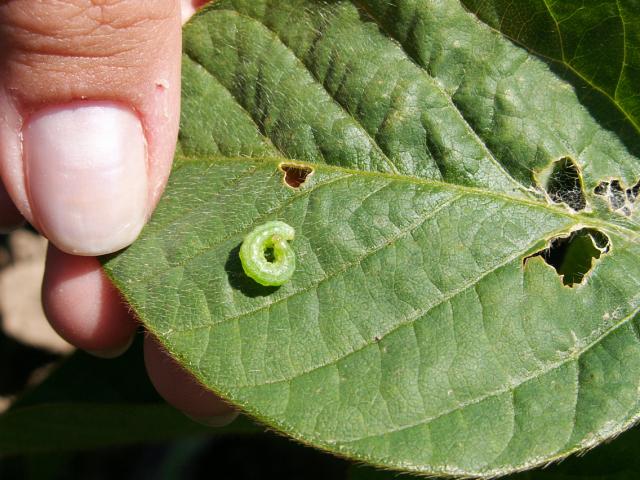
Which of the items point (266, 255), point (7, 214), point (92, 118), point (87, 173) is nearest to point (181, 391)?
point (266, 255)

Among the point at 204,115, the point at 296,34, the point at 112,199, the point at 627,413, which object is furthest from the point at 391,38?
the point at 627,413

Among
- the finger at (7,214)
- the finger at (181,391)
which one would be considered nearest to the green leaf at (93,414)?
the finger at (181,391)

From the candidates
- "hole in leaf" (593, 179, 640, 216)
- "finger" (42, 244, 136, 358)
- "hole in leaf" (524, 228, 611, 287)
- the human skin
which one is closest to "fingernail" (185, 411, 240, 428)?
"finger" (42, 244, 136, 358)

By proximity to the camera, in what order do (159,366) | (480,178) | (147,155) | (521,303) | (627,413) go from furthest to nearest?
1. (159,366)
2. (147,155)
3. (480,178)
4. (521,303)
5. (627,413)

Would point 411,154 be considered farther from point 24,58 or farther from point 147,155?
point 24,58

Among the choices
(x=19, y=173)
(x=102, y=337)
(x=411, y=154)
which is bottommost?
(x=102, y=337)

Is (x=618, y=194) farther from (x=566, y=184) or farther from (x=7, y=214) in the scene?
(x=7, y=214)

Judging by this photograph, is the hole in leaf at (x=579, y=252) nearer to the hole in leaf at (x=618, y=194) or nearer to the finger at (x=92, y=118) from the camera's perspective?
the hole in leaf at (x=618, y=194)
